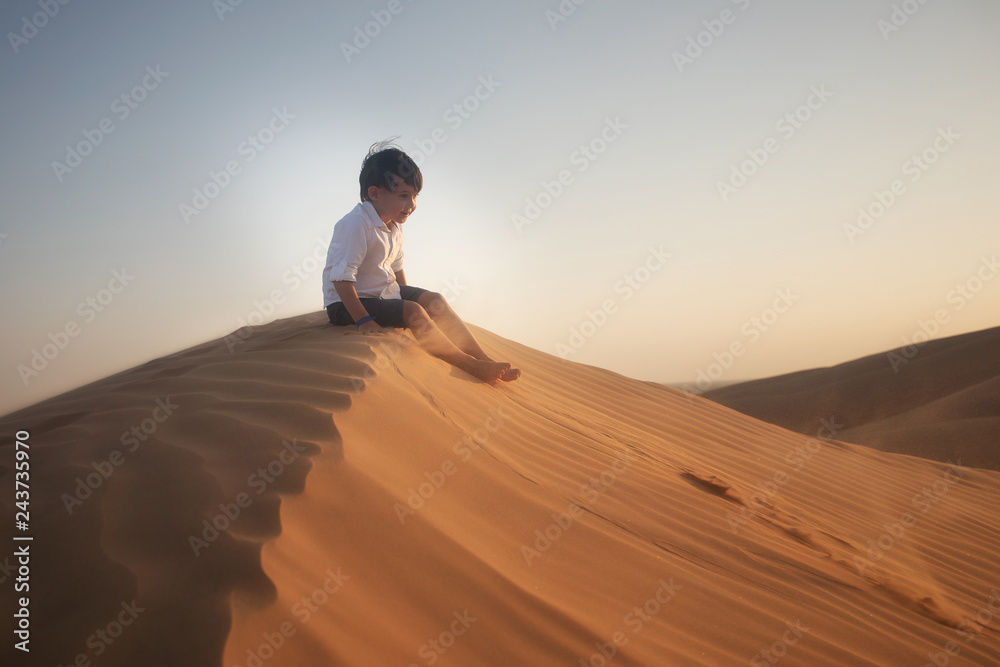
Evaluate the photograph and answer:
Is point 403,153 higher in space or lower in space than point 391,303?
higher

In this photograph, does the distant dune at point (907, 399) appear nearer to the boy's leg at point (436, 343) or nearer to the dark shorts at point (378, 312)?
the boy's leg at point (436, 343)

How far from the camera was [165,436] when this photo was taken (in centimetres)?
199

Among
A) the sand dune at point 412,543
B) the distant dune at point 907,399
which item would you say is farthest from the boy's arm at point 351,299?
the distant dune at point 907,399

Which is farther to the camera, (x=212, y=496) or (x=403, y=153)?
(x=403, y=153)

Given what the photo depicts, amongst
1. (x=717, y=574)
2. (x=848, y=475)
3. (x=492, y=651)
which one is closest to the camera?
(x=492, y=651)

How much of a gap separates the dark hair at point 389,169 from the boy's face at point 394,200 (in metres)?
0.02

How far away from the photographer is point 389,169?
3.76 metres

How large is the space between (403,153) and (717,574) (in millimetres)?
3175

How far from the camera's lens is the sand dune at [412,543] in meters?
1.27

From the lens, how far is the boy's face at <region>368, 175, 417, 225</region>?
379 centimetres

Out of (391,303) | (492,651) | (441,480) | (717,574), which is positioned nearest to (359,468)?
(441,480)

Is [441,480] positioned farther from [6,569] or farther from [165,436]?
[6,569]

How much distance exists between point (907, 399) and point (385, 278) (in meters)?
10.6

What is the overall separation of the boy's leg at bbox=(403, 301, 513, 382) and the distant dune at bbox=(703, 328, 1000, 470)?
6.97 metres
